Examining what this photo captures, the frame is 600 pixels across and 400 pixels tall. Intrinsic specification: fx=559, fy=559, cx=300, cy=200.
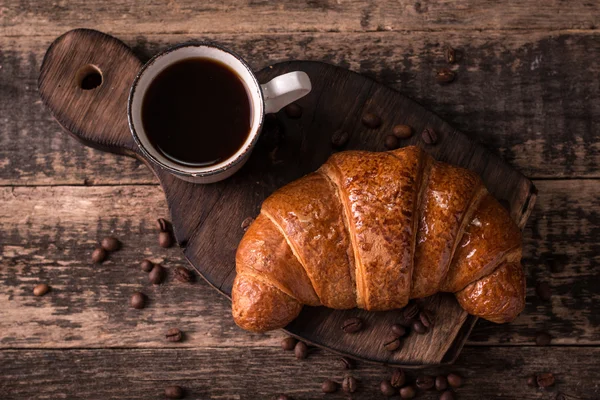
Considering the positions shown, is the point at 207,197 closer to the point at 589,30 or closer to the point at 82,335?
the point at 82,335

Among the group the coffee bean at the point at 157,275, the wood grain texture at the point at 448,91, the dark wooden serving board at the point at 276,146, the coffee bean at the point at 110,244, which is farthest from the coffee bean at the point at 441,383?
the coffee bean at the point at 110,244

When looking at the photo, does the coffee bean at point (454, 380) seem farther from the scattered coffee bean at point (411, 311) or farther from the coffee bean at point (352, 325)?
the coffee bean at point (352, 325)

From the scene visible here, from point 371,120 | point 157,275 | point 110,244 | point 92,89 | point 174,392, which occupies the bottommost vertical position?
point 174,392

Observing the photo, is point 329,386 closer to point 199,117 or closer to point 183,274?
point 183,274

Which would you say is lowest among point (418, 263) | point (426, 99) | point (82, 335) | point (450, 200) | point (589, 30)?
point (82, 335)

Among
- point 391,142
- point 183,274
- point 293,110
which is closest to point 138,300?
point 183,274

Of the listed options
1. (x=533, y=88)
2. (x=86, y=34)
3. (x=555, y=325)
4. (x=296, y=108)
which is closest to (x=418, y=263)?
(x=296, y=108)

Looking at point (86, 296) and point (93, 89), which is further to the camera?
point (86, 296)
